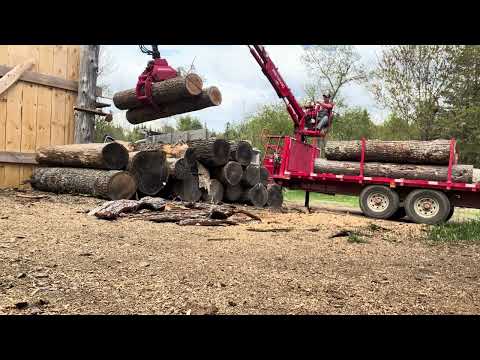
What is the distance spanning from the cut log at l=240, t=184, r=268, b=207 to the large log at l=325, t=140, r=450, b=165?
201 cm

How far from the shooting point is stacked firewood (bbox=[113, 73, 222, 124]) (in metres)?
5.38

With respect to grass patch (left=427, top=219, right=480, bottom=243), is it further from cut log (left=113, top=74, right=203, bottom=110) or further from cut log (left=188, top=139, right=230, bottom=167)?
cut log (left=188, top=139, right=230, bottom=167)

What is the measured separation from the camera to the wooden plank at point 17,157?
314 inches

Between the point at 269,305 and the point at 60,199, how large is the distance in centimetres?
582

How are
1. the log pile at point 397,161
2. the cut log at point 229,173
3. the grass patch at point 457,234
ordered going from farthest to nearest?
the cut log at point 229,173 < the log pile at point 397,161 < the grass patch at point 457,234

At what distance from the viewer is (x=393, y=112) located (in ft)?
73.8

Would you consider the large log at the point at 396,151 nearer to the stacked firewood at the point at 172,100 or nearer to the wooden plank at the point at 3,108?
the stacked firewood at the point at 172,100

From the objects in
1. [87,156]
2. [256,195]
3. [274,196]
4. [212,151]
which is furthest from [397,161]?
[87,156]

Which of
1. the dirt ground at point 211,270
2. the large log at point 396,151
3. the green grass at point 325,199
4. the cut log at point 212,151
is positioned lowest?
the green grass at point 325,199

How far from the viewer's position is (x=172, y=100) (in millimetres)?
5398

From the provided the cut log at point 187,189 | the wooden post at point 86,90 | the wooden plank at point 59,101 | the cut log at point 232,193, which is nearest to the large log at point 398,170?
the cut log at point 232,193

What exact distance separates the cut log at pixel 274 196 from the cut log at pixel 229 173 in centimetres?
151

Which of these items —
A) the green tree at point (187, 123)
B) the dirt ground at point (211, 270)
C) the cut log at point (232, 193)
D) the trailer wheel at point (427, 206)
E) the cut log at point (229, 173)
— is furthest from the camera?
the green tree at point (187, 123)

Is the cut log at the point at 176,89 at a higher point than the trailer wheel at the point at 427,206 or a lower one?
higher
